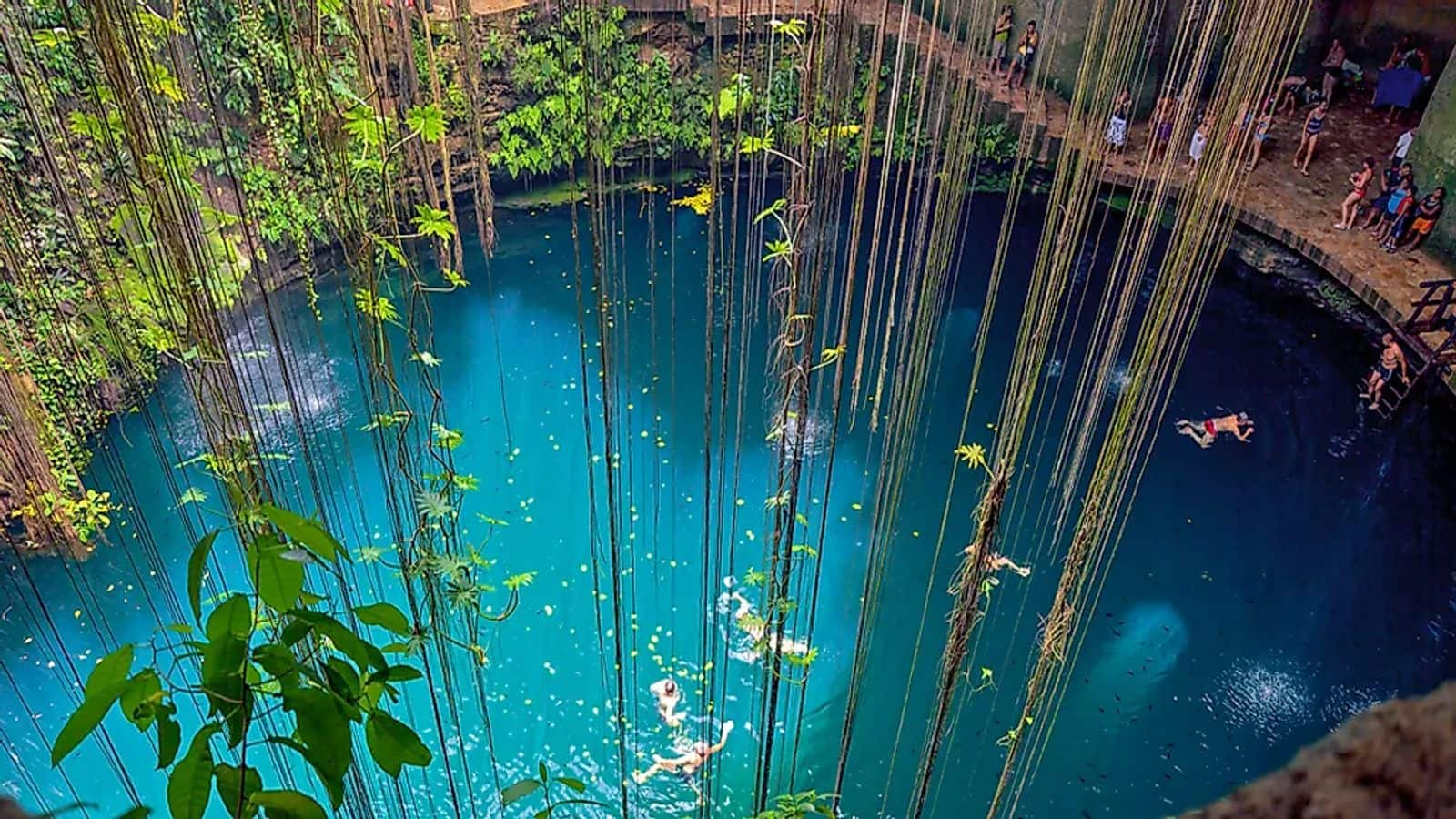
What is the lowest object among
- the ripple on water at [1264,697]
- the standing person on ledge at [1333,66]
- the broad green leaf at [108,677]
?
the ripple on water at [1264,697]

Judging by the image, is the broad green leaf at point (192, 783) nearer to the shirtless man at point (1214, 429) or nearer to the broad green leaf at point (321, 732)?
the broad green leaf at point (321, 732)

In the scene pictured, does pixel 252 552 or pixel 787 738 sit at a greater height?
pixel 252 552

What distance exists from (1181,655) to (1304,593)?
0.95 metres

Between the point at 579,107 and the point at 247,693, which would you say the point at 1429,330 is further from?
the point at 247,693

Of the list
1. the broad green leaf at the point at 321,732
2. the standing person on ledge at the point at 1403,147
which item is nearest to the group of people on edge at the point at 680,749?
the broad green leaf at the point at 321,732

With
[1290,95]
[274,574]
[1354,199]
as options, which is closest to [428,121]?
[274,574]

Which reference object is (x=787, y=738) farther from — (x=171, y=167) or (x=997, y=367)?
(x=171, y=167)

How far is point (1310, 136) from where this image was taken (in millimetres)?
7840

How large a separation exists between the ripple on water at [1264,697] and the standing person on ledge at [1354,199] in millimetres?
3826

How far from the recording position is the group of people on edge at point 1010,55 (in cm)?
824

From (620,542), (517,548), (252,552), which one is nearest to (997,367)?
(620,542)

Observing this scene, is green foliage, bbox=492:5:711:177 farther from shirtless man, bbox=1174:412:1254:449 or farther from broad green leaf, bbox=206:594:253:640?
broad green leaf, bbox=206:594:253:640

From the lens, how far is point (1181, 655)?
549 cm

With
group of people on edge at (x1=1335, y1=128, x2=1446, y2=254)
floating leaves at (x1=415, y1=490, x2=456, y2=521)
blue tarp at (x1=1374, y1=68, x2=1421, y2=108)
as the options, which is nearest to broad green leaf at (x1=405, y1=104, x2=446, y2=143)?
floating leaves at (x1=415, y1=490, x2=456, y2=521)
